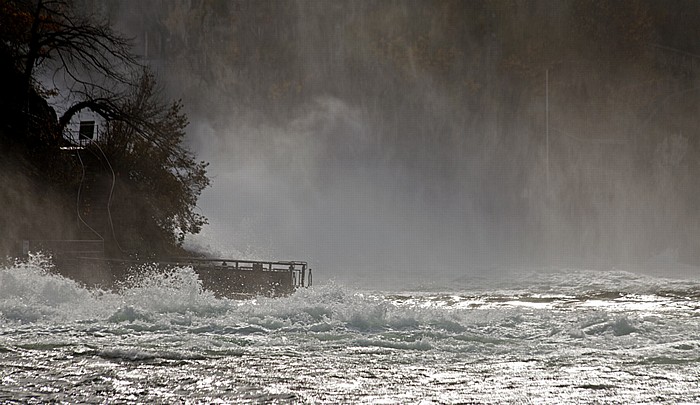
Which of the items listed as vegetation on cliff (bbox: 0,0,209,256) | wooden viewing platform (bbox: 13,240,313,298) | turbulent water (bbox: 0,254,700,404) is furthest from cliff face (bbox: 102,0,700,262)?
turbulent water (bbox: 0,254,700,404)

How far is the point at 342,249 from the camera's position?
164 feet

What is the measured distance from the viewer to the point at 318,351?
33.1 ft

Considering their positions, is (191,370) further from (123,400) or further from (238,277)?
(238,277)

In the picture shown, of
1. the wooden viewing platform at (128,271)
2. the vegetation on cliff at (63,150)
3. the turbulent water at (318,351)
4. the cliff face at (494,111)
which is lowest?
the turbulent water at (318,351)

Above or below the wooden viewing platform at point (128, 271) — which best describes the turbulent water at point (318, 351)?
below

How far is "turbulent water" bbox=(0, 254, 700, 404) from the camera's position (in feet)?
24.1

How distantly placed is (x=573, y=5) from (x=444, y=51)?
1027 cm

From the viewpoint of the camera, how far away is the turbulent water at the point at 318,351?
7344 millimetres

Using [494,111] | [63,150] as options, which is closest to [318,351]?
[63,150]

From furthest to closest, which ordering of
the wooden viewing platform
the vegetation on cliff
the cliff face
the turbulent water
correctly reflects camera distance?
1. the cliff face
2. the vegetation on cliff
3. the wooden viewing platform
4. the turbulent water

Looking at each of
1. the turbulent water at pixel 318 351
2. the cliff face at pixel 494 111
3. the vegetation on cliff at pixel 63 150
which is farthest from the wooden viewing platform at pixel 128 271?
the cliff face at pixel 494 111

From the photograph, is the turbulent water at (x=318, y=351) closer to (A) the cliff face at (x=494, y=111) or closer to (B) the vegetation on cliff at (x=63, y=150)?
(B) the vegetation on cliff at (x=63, y=150)

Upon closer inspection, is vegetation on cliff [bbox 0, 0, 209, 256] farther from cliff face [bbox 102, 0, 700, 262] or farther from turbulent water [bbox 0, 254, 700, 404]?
cliff face [bbox 102, 0, 700, 262]

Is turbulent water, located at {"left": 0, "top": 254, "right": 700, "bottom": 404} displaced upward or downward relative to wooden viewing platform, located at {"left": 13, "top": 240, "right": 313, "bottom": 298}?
downward
